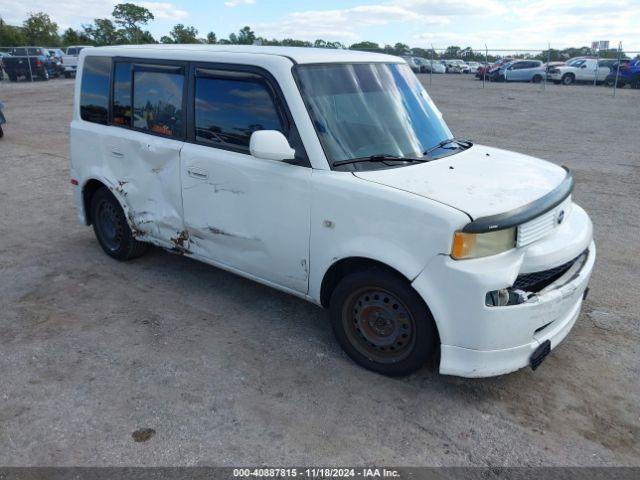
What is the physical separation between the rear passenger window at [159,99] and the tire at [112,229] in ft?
3.06

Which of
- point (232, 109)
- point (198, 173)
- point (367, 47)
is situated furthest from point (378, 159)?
point (367, 47)

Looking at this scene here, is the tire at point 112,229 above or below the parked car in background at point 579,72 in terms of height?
below

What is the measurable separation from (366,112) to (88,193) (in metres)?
3.23

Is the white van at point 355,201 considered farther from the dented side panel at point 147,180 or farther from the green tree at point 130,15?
the green tree at point 130,15

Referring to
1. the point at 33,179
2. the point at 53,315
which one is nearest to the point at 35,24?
the point at 33,179

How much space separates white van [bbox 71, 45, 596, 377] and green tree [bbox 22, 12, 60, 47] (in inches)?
2465

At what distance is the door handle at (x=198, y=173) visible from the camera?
4164 millimetres

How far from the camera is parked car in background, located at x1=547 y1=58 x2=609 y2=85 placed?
97.3ft

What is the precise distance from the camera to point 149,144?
15.0 ft

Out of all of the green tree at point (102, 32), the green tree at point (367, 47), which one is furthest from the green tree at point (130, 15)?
the green tree at point (367, 47)

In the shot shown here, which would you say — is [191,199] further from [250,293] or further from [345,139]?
[345,139]

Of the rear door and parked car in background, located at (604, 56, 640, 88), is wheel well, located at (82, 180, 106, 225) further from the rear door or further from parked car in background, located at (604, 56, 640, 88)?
parked car in background, located at (604, 56, 640, 88)

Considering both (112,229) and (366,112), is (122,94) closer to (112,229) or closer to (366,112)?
(112,229)

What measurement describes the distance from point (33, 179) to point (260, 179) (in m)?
6.70
